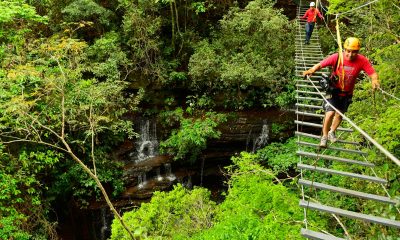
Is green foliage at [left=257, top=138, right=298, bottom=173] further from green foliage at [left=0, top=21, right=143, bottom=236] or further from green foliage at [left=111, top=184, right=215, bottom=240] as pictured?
green foliage at [left=0, top=21, right=143, bottom=236]

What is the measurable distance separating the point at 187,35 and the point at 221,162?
17.4ft

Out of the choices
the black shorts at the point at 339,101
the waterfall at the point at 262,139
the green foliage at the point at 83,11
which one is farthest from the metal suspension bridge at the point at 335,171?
the green foliage at the point at 83,11

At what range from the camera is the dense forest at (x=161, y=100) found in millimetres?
7418

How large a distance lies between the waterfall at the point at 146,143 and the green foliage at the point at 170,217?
4.59 metres

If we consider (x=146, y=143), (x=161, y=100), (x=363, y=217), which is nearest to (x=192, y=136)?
(x=146, y=143)

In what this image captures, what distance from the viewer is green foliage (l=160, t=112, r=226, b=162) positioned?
38.6 ft

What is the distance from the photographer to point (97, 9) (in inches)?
471

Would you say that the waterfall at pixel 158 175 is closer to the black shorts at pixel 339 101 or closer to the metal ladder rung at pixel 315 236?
the black shorts at pixel 339 101

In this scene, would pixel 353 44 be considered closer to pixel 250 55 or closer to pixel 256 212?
pixel 256 212

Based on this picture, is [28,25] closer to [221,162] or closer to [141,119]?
[141,119]

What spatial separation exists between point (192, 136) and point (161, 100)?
9.51ft

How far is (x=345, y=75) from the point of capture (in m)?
4.74

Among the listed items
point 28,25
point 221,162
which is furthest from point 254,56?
point 28,25

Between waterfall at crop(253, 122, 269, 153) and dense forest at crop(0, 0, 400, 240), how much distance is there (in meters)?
0.45
